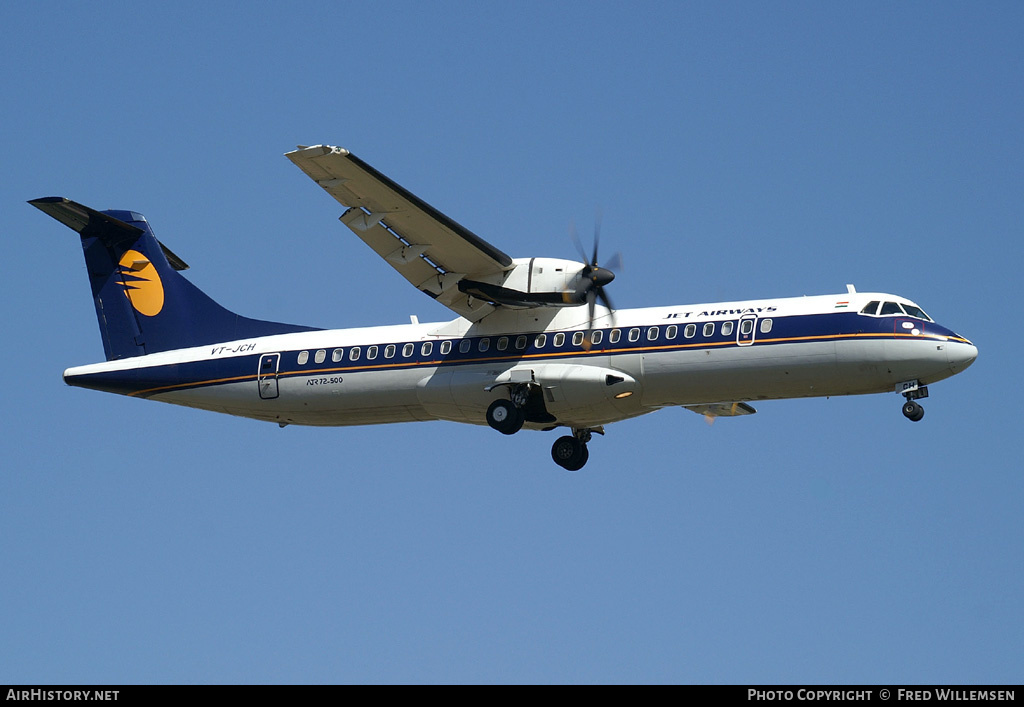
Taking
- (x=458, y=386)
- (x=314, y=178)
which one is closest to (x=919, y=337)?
(x=458, y=386)

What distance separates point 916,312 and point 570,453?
6.69 metres

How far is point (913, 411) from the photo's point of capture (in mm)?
19891

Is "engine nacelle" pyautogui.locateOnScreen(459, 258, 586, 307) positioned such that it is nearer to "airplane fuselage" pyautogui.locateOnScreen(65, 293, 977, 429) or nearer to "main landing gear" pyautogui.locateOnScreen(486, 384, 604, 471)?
"airplane fuselage" pyautogui.locateOnScreen(65, 293, 977, 429)

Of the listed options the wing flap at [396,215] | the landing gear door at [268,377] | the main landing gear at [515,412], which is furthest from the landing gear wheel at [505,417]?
the landing gear door at [268,377]

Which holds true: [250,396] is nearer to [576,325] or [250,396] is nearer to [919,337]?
[576,325]

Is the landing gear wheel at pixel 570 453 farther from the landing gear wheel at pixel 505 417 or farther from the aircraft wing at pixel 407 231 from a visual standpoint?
the aircraft wing at pixel 407 231

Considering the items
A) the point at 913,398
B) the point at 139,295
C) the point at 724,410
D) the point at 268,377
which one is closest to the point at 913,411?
the point at 913,398

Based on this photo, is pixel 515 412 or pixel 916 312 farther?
pixel 515 412

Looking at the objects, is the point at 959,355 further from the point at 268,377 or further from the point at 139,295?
the point at 139,295

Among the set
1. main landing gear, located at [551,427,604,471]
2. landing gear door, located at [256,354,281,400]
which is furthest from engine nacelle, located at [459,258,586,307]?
landing gear door, located at [256,354,281,400]

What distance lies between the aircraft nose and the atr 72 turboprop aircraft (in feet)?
0.08

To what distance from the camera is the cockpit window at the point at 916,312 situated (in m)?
20.4

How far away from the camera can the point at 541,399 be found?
2164 cm

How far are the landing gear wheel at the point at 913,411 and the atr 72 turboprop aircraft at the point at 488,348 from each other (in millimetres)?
31
